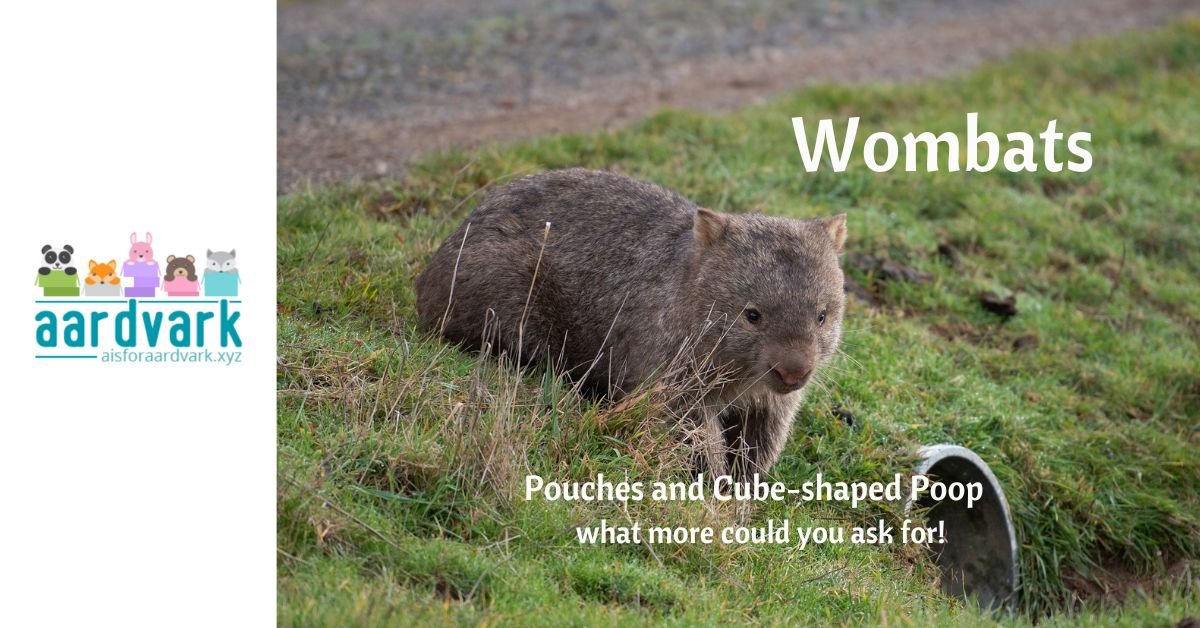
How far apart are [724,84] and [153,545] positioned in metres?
7.63

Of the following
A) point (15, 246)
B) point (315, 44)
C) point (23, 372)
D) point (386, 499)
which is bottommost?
point (386, 499)

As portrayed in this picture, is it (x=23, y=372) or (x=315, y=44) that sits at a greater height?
(x=315, y=44)

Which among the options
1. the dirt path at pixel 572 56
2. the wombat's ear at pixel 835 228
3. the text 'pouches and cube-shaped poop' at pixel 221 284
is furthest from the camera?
the dirt path at pixel 572 56

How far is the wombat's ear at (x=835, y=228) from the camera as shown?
5.55 metres

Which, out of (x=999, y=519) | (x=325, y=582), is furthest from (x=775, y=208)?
(x=325, y=582)

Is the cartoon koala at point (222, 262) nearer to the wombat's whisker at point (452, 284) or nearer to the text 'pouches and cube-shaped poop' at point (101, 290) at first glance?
the text 'pouches and cube-shaped poop' at point (101, 290)

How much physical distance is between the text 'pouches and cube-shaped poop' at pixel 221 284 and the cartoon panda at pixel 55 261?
0.40m

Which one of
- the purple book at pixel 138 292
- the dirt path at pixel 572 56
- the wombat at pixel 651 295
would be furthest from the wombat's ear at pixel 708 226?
the dirt path at pixel 572 56

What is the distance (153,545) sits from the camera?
13.1 feet

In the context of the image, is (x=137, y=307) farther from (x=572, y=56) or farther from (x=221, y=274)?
(x=572, y=56)

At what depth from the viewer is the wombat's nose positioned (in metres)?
5.07

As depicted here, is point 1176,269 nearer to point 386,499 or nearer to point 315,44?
point 386,499

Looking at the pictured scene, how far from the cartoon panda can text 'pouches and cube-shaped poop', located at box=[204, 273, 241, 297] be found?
15.6 inches

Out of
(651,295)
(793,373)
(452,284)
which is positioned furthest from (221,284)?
(793,373)
